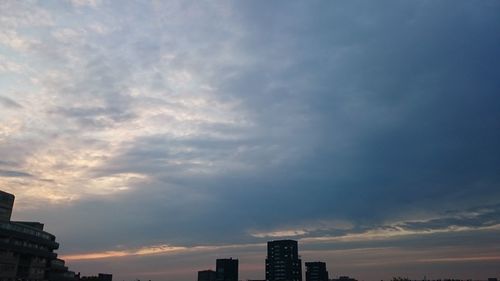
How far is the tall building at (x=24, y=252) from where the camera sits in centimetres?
12112

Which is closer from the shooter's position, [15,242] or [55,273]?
[15,242]

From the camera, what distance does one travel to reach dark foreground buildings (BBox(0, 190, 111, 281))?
121 metres

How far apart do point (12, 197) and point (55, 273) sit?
3438cm

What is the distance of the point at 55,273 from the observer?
150 metres

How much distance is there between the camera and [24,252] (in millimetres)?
129500

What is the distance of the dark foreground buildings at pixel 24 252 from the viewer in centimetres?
12112

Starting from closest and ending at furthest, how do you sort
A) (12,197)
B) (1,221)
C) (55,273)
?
(1,221), (12,197), (55,273)

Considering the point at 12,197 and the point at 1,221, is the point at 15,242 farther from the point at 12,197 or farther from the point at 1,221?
the point at 12,197

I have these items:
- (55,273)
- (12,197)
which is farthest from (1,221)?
(55,273)

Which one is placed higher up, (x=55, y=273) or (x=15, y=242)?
(x=15, y=242)

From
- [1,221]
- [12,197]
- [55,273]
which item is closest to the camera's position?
[1,221]

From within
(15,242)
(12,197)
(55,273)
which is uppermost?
(12,197)

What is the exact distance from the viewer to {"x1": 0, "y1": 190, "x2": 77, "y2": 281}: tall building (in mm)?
121125

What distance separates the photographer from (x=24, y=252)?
129500 mm
